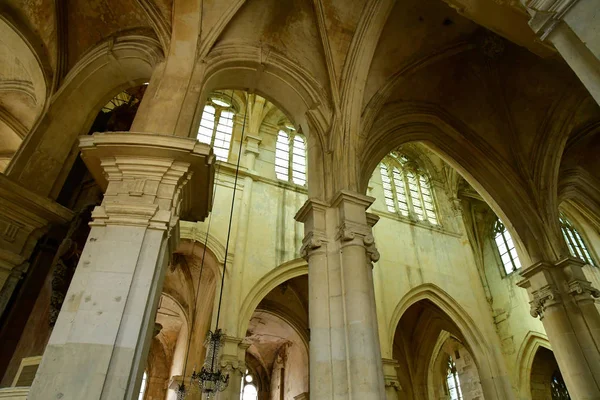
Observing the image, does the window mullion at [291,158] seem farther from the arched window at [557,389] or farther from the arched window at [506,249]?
the arched window at [557,389]

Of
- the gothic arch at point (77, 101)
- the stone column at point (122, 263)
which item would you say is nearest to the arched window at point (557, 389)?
the stone column at point (122, 263)

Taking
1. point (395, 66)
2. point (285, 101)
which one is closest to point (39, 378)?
point (285, 101)

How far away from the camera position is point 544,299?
7426 millimetres

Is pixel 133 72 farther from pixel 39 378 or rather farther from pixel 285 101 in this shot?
pixel 39 378

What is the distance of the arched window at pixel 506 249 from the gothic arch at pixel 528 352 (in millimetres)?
2468

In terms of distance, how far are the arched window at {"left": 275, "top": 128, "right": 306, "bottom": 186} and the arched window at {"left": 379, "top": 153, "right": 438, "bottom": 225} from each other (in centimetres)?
340

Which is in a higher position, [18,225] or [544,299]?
[18,225]

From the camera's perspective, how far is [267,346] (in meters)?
17.3

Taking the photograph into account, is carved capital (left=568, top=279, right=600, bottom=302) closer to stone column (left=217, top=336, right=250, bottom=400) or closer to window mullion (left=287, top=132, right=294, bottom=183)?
stone column (left=217, top=336, right=250, bottom=400)

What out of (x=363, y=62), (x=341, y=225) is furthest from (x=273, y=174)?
(x=341, y=225)

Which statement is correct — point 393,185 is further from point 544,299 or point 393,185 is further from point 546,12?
point 546,12

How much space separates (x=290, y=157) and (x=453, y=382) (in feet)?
34.0

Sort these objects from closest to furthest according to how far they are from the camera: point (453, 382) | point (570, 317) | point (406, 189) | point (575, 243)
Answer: point (570, 317), point (575, 243), point (453, 382), point (406, 189)

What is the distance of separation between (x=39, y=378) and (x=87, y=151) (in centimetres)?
231
